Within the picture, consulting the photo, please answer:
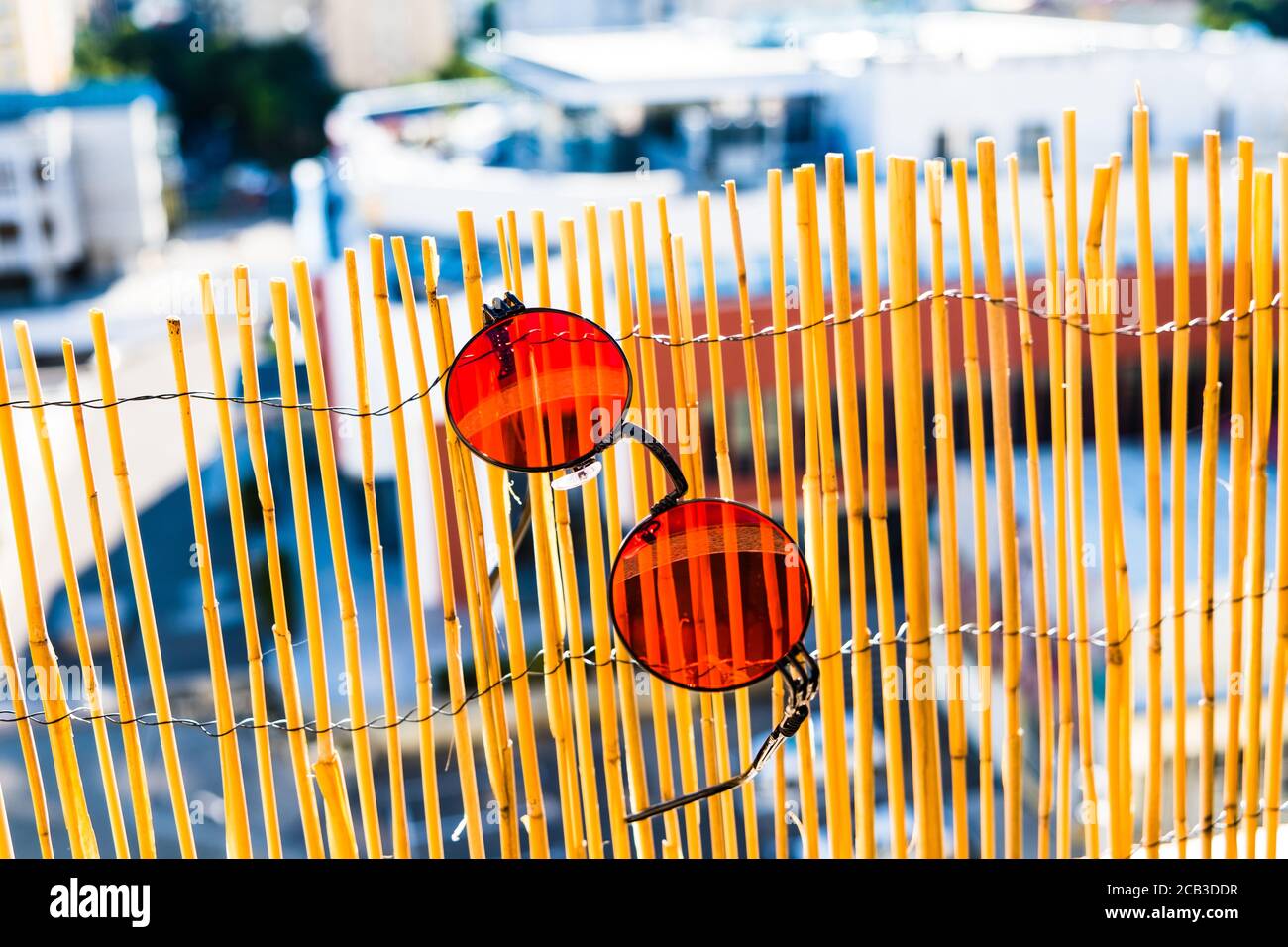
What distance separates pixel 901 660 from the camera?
3.52 ft

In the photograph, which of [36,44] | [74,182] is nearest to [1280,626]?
[74,182]

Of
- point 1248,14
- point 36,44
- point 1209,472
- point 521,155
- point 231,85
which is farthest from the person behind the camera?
point 231,85

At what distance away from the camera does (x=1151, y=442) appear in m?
1.06

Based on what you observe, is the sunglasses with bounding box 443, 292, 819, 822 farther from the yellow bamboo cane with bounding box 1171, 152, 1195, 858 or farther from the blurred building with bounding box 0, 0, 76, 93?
the blurred building with bounding box 0, 0, 76, 93

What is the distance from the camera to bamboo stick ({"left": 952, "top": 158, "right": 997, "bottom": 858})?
3.13 ft

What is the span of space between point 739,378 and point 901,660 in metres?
2.47

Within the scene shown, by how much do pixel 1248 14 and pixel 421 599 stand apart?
12989 millimetres

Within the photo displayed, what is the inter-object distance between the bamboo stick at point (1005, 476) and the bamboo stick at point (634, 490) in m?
0.22

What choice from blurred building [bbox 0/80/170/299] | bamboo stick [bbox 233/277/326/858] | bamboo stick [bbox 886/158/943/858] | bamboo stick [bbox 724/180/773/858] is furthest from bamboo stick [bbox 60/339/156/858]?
blurred building [bbox 0/80/170/299]

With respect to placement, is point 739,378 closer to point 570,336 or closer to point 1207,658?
point 1207,658

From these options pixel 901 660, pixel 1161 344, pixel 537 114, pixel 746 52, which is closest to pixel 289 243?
pixel 537 114

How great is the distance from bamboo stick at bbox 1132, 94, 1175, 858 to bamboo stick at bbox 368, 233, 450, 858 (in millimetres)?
532

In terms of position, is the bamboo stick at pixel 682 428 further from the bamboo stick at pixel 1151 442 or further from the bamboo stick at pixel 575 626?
the bamboo stick at pixel 1151 442

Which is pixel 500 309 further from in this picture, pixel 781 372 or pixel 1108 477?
pixel 1108 477
